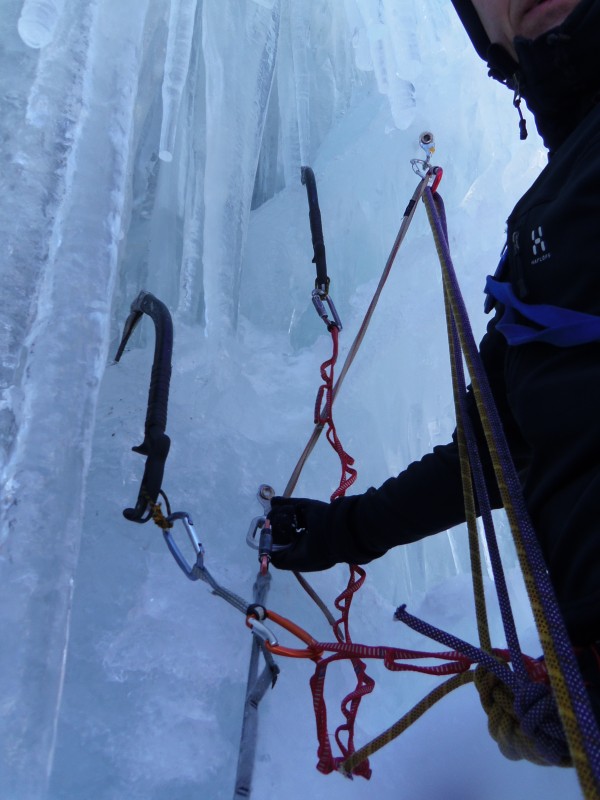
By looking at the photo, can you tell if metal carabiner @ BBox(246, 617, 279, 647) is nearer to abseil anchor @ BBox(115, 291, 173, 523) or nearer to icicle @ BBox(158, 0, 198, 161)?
abseil anchor @ BBox(115, 291, 173, 523)

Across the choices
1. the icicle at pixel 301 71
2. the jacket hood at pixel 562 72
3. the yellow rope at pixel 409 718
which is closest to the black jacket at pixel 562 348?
the jacket hood at pixel 562 72

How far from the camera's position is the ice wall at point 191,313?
38.3 inches

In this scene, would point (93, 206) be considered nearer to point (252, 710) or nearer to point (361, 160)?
point (252, 710)

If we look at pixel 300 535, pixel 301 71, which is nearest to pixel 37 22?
A: pixel 300 535

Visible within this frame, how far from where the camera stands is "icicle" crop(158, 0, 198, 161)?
1.61m

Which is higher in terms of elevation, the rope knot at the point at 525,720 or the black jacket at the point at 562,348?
the black jacket at the point at 562,348

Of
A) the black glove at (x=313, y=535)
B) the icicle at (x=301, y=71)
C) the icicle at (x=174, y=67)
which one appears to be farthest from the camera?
the icicle at (x=301, y=71)

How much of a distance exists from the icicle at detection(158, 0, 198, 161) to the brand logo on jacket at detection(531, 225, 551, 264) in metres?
1.07

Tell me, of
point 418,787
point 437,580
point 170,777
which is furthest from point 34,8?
point 437,580

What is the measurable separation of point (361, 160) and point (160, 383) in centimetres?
168

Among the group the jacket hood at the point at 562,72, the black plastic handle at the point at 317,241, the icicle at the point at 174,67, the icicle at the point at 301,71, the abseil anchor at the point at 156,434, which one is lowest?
the abseil anchor at the point at 156,434

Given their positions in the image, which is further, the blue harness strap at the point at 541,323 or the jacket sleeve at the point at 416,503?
the jacket sleeve at the point at 416,503

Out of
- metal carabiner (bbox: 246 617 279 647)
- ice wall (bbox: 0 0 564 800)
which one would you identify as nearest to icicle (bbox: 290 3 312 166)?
ice wall (bbox: 0 0 564 800)

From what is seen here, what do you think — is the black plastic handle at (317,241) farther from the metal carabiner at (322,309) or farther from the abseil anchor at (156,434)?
the abseil anchor at (156,434)
